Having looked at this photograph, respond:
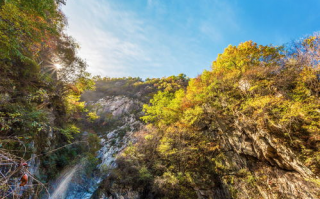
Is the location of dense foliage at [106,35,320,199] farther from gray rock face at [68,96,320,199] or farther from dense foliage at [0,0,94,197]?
dense foliage at [0,0,94,197]

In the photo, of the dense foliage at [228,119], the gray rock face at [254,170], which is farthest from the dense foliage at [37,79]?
the gray rock face at [254,170]

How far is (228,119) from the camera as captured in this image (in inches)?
442

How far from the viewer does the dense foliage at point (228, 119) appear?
7777 mm

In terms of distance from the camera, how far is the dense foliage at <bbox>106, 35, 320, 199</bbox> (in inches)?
306

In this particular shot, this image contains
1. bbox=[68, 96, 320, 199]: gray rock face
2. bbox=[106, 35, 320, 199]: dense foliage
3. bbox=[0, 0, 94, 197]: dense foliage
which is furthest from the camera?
bbox=[106, 35, 320, 199]: dense foliage

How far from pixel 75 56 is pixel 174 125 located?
10978 millimetres

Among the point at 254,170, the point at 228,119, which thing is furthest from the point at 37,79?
the point at 254,170

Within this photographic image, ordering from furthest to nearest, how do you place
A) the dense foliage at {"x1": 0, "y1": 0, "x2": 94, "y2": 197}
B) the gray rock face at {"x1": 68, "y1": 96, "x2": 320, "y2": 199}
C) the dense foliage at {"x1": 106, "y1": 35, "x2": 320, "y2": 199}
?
the dense foliage at {"x1": 106, "y1": 35, "x2": 320, "y2": 199} → the gray rock face at {"x1": 68, "y1": 96, "x2": 320, "y2": 199} → the dense foliage at {"x1": 0, "y1": 0, "x2": 94, "y2": 197}

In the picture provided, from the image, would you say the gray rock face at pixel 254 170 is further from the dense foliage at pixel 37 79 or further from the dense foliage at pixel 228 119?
the dense foliage at pixel 37 79

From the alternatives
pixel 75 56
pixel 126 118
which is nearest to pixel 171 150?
pixel 75 56

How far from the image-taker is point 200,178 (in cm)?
1049

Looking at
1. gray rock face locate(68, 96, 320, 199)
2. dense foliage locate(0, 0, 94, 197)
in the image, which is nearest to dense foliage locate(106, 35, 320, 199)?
gray rock face locate(68, 96, 320, 199)

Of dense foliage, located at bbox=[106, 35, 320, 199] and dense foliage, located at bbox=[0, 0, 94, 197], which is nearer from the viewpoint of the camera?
dense foliage, located at bbox=[0, 0, 94, 197]

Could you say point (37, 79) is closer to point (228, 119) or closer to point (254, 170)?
point (228, 119)
